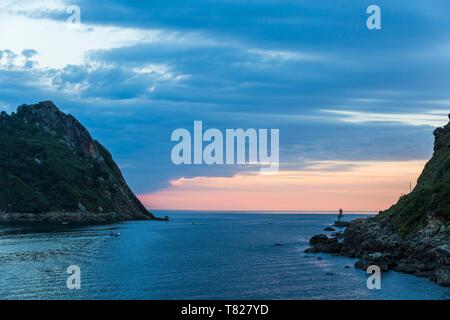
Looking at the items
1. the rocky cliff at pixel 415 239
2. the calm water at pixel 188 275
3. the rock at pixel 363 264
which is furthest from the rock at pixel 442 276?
the rock at pixel 363 264

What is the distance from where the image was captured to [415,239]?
319ft

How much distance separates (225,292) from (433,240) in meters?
46.1

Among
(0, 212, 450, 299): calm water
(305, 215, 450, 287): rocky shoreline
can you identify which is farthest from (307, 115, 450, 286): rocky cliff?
(0, 212, 450, 299): calm water

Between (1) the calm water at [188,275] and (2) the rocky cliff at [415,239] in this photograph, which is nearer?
(1) the calm water at [188,275]

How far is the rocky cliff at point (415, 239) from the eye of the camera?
83438mm

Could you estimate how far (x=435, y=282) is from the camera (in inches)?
2928

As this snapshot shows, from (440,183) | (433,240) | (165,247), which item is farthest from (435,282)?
(165,247)

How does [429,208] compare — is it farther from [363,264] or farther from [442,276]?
[442,276]

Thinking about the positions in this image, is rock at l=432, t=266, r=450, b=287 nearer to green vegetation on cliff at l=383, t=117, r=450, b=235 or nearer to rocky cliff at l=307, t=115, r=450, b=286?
rocky cliff at l=307, t=115, r=450, b=286

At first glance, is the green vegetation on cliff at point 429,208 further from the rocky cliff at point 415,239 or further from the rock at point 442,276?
the rock at point 442,276

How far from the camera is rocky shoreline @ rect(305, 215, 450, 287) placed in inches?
3184

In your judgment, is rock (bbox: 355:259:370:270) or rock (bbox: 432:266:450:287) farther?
rock (bbox: 355:259:370:270)
